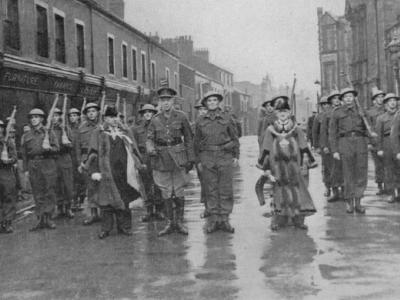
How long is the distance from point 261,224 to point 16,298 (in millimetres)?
4240

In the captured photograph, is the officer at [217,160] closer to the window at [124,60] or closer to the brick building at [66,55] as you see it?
the brick building at [66,55]

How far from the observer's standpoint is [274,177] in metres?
8.30

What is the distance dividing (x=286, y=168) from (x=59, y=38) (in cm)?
1279

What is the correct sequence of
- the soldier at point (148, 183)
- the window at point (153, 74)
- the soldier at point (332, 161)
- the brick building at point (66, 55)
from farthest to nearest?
1. the window at point (153, 74)
2. the brick building at point (66, 55)
3. the soldier at point (332, 161)
4. the soldier at point (148, 183)

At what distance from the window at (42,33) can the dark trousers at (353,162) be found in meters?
10.9

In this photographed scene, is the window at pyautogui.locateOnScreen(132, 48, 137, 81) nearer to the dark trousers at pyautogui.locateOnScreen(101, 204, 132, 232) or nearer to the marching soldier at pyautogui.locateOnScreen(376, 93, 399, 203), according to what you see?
the marching soldier at pyautogui.locateOnScreen(376, 93, 399, 203)

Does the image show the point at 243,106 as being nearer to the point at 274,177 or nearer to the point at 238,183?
the point at 238,183

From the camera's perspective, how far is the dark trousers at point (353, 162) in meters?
9.23

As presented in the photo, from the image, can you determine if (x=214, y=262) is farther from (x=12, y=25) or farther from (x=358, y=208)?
(x=12, y=25)

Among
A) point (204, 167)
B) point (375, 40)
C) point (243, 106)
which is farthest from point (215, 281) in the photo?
point (243, 106)

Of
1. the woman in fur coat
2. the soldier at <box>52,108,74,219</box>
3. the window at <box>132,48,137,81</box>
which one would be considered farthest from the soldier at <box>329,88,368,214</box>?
the window at <box>132,48,137,81</box>

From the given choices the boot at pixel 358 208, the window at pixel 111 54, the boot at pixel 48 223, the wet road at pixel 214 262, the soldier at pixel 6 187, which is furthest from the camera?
the window at pixel 111 54

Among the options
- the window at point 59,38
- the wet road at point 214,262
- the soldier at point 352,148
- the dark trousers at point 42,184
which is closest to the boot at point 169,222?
the wet road at point 214,262

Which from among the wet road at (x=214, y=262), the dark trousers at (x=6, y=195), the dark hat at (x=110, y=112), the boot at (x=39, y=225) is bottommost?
the wet road at (x=214, y=262)
